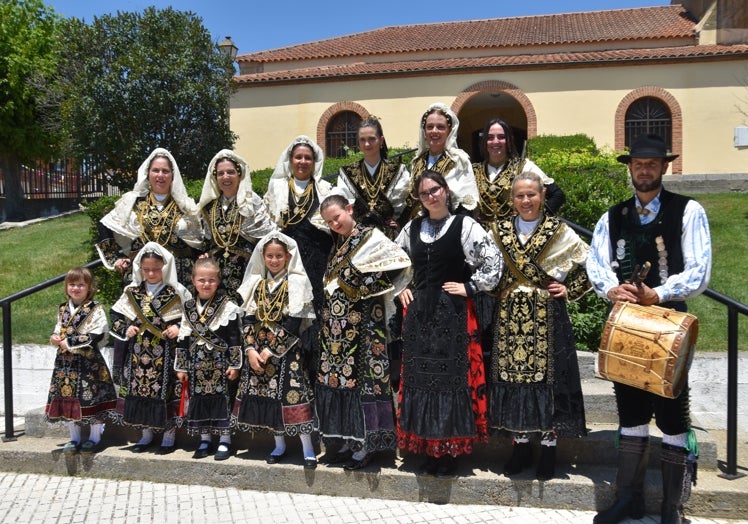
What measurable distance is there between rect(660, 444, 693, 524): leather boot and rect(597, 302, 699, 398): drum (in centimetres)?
Answer: 45

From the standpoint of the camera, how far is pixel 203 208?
16.4ft

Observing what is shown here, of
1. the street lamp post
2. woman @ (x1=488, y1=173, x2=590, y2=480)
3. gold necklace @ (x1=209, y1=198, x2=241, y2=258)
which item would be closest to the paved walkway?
woman @ (x1=488, y1=173, x2=590, y2=480)

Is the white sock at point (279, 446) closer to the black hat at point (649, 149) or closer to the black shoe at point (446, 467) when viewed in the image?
the black shoe at point (446, 467)

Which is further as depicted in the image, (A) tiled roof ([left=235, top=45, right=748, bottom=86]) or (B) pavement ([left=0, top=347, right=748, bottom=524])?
(A) tiled roof ([left=235, top=45, right=748, bottom=86])

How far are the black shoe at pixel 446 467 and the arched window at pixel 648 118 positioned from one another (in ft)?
55.1

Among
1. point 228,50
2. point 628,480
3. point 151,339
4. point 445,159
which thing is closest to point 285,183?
point 445,159

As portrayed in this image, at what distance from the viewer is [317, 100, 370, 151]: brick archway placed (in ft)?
66.2

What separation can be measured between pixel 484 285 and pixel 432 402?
787mm

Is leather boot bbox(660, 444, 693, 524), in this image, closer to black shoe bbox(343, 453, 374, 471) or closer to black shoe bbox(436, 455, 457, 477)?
black shoe bbox(436, 455, 457, 477)

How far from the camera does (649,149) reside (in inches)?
139

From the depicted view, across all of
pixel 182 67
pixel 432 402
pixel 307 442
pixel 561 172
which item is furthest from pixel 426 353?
pixel 182 67

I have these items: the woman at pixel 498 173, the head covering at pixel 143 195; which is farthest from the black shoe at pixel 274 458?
the woman at pixel 498 173

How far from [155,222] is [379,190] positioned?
1755mm

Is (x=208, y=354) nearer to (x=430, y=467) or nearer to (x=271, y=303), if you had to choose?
(x=271, y=303)
